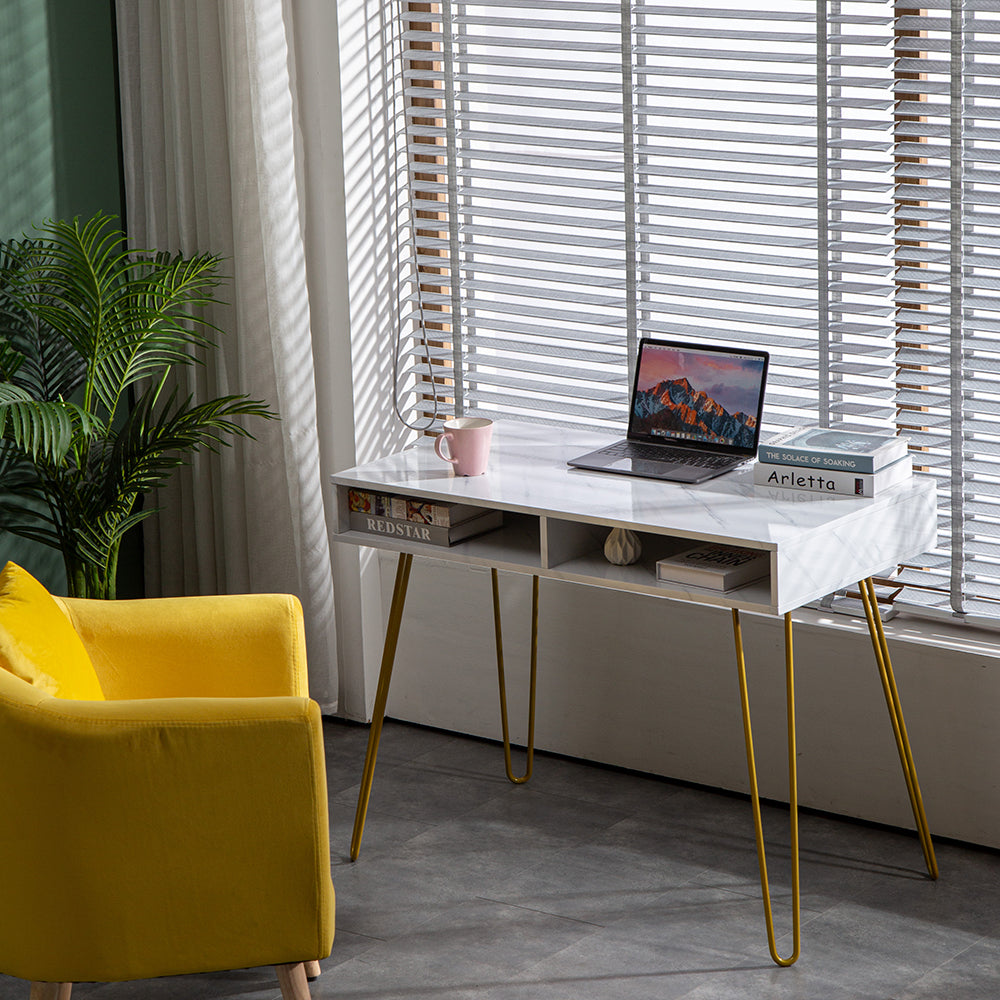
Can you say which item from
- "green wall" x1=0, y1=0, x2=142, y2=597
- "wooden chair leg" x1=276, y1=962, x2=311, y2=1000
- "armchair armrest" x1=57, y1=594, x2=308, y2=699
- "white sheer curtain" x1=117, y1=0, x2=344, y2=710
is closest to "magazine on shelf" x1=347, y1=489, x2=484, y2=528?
"armchair armrest" x1=57, y1=594, x2=308, y2=699

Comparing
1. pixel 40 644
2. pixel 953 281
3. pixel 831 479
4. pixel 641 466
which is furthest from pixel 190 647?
pixel 953 281

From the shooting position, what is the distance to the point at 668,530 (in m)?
2.63

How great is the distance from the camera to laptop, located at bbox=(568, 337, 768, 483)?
9.64 feet

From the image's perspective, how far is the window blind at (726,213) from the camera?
303 centimetres

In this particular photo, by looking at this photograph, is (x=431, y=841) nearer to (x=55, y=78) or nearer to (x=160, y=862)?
(x=160, y=862)

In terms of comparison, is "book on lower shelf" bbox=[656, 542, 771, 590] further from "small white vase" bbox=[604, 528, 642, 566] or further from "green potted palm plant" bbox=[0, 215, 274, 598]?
"green potted palm plant" bbox=[0, 215, 274, 598]

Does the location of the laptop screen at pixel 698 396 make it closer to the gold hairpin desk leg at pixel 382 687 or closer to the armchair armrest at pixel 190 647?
the gold hairpin desk leg at pixel 382 687

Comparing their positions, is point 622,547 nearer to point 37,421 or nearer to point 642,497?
point 642,497

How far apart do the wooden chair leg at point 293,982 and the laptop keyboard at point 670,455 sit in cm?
111

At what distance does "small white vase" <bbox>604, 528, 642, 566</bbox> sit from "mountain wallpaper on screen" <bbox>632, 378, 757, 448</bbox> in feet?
1.00

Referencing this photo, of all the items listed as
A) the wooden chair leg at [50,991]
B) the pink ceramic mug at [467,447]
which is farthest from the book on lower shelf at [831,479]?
the wooden chair leg at [50,991]

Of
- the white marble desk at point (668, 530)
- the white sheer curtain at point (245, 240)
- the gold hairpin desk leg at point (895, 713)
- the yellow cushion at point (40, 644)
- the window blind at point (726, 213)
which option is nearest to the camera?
the yellow cushion at point (40, 644)

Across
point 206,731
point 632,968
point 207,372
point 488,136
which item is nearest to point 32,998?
point 206,731

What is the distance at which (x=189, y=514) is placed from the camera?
3891 mm
